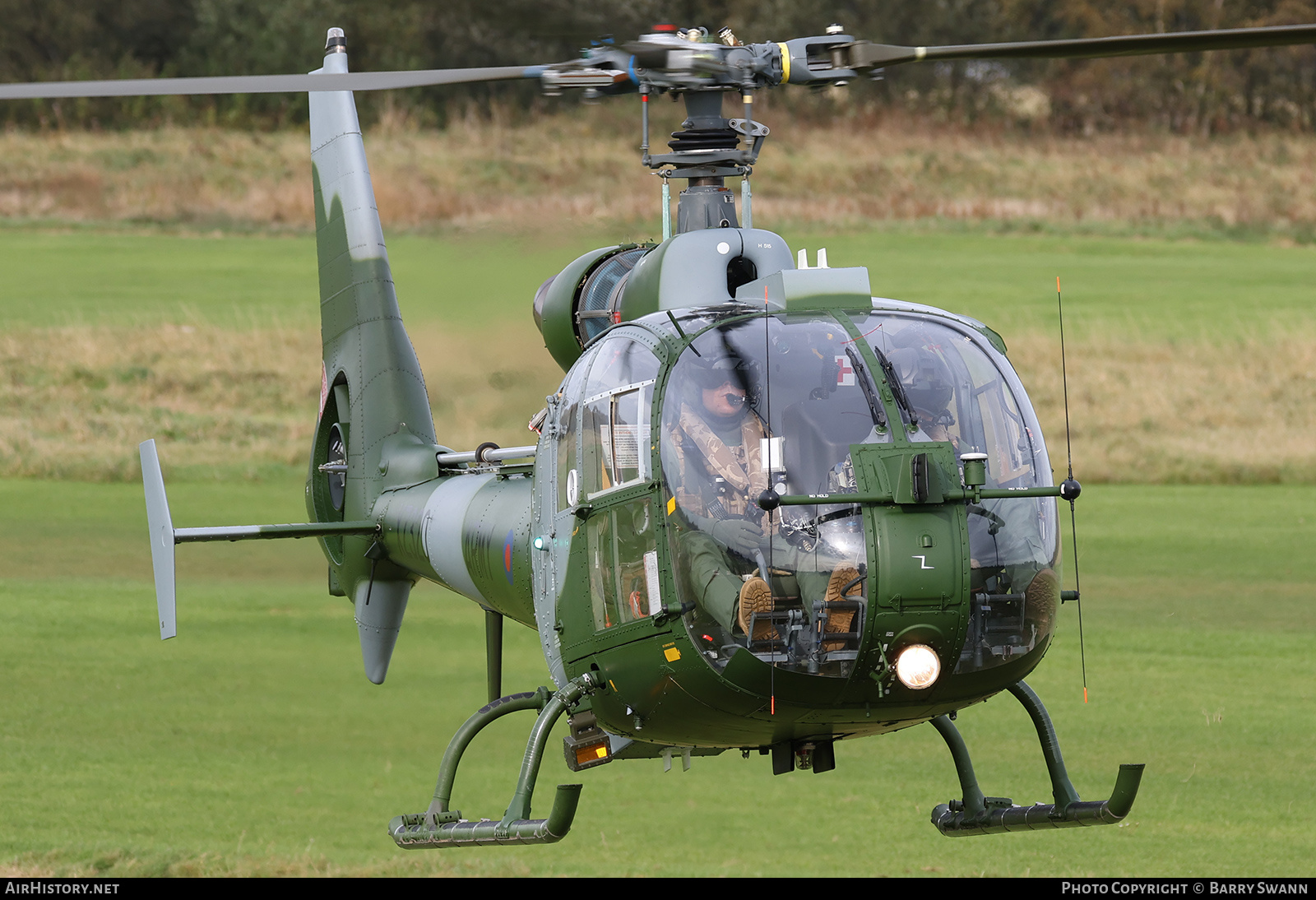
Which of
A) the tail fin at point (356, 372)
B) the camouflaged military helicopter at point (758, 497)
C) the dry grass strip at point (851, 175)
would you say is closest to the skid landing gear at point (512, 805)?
the camouflaged military helicopter at point (758, 497)

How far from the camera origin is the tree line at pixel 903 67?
106 feet

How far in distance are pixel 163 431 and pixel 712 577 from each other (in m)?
22.1

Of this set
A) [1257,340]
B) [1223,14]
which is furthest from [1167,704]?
[1223,14]

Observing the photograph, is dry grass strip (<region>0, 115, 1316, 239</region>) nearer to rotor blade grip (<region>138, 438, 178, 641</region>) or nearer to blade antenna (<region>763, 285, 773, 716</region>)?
rotor blade grip (<region>138, 438, 178, 641</region>)

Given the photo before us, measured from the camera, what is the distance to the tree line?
106 feet

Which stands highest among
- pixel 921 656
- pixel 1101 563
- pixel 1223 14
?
pixel 1223 14

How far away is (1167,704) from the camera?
632 inches

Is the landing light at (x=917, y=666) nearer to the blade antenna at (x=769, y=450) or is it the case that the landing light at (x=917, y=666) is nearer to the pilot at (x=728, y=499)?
the pilot at (x=728, y=499)

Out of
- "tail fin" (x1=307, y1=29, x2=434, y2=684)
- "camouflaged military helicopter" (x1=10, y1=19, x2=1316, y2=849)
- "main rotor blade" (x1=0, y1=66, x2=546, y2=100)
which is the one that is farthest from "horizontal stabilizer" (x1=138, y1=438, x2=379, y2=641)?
"main rotor blade" (x1=0, y1=66, x2=546, y2=100)

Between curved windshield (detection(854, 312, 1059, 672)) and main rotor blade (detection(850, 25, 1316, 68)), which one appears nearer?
main rotor blade (detection(850, 25, 1316, 68))

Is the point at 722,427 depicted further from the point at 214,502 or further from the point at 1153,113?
the point at 1153,113

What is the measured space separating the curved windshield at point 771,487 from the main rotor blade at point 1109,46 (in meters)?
1.38

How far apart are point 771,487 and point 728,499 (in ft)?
0.94

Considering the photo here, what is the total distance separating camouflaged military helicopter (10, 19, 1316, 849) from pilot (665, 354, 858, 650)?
0.01 meters
